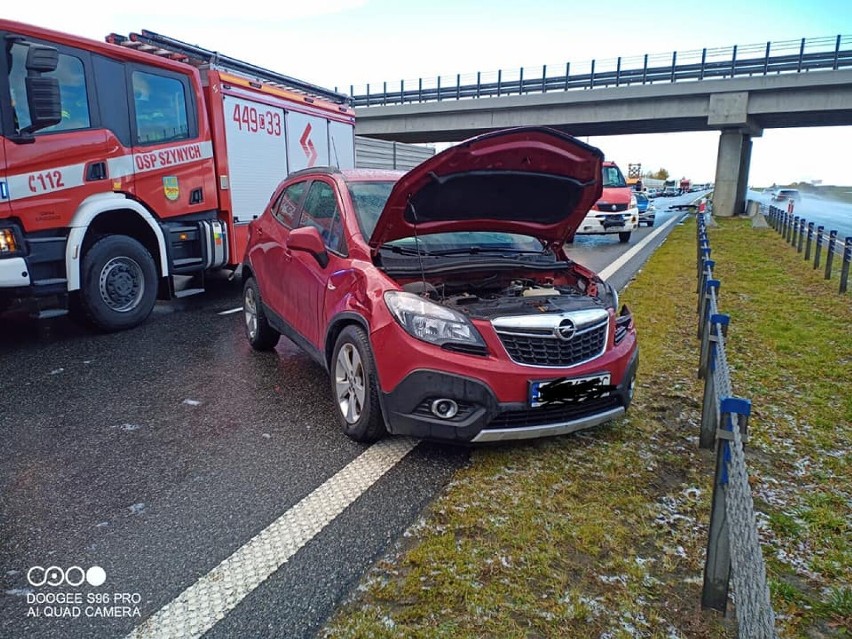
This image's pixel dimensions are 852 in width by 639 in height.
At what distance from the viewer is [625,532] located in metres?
2.80

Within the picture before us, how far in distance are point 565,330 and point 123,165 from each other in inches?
204

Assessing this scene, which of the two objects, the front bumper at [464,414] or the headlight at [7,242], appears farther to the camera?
the headlight at [7,242]

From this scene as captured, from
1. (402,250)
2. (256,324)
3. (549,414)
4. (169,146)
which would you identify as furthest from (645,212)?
(549,414)

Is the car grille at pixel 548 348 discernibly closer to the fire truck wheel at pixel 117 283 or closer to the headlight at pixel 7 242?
the headlight at pixel 7 242

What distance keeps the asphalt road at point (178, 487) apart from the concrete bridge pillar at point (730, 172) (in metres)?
30.7

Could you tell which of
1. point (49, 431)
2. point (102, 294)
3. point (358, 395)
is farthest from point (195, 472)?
point (102, 294)

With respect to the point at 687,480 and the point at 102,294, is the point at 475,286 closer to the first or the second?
the point at 687,480

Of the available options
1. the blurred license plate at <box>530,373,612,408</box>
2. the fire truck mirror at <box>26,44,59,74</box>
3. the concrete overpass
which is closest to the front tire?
the blurred license plate at <box>530,373,612,408</box>

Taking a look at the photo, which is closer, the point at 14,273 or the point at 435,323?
the point at 435,323

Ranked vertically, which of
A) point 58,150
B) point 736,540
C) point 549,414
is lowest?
point 549,414

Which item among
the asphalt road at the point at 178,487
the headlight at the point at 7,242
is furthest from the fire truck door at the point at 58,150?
the asphalt road at the point at 178,487

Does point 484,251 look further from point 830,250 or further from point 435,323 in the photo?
point 830,250

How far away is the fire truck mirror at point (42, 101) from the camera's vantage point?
17.2ft

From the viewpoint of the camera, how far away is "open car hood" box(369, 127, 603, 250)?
3.52 m
